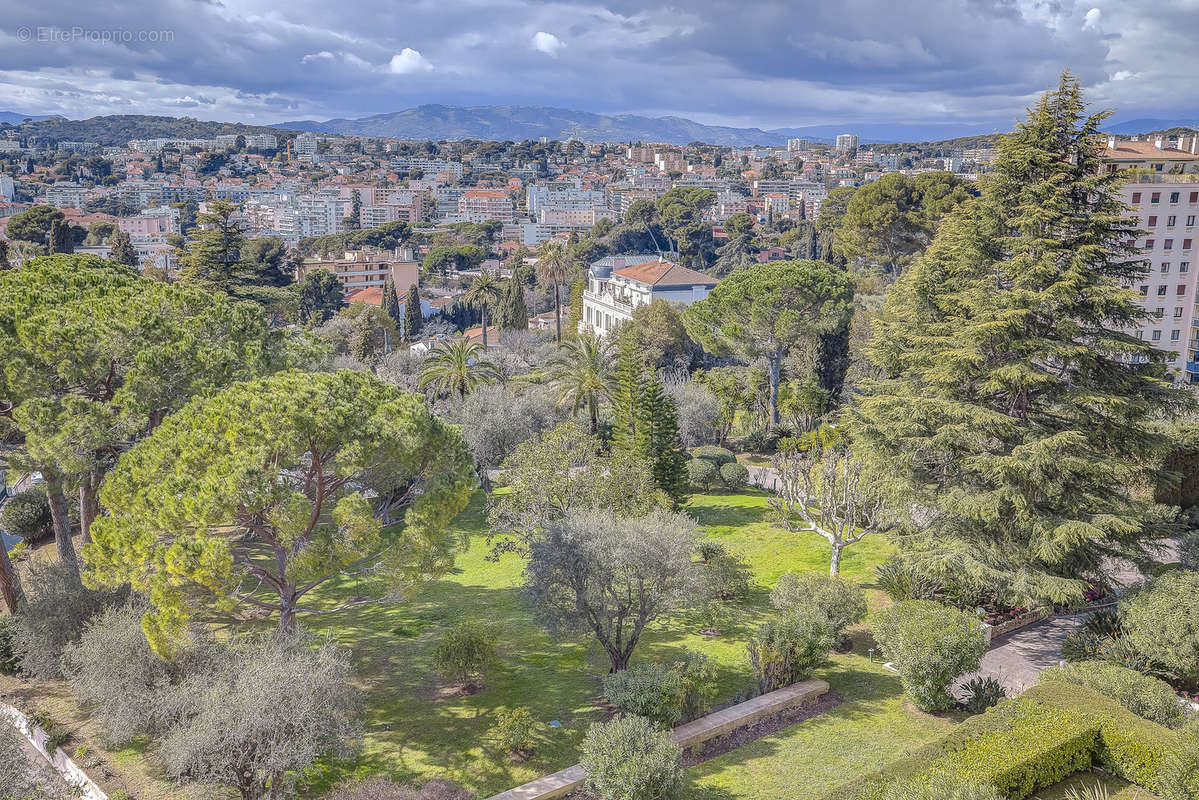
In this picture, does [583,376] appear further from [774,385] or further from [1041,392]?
[1041,392]

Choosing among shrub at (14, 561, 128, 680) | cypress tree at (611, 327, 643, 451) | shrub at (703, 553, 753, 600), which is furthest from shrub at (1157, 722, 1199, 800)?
cypress tree at (611, 327, 643, 451)

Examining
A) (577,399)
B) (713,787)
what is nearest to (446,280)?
(577,399)

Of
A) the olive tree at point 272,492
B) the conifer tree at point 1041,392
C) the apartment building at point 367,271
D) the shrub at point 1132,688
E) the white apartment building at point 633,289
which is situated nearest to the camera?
the olive tree at point 272,492

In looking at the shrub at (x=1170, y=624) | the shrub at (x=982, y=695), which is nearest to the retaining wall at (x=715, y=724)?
the shrub at (x=982, y=695)

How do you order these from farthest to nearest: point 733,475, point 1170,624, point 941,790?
point 733,475, point 1170,624, point 941,790

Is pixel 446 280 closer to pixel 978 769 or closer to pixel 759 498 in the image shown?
pixel 759 498

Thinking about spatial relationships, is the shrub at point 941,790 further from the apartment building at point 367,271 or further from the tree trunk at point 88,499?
the apartment building at point 367,271

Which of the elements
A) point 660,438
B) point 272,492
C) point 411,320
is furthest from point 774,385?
point 411,320
